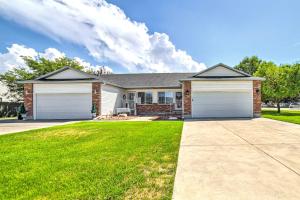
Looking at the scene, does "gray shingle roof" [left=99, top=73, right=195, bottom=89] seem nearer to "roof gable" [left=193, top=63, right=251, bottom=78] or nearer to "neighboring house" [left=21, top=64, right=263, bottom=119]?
"neighboring house" [left=21, top=64, right=263, bottom=119]

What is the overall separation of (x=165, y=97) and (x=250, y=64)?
84.6ft

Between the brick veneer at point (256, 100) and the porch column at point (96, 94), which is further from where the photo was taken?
the porch column at point (96, 94)

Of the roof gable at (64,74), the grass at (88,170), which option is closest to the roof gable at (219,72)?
the roof gable at (64,74)

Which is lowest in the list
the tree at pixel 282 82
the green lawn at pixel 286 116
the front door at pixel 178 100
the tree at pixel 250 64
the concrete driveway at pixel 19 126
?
the concrete driveway at pixel 19 126

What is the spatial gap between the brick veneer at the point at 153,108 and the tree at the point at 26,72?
14.5 meters

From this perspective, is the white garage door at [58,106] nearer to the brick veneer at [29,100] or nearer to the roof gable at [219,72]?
the brick veneer at [29,100]

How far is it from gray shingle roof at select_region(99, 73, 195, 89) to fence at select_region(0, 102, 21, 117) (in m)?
9.85

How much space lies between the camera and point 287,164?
4.41 m

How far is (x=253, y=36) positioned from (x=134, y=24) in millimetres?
10295

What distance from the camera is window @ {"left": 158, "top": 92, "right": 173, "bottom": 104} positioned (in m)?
22.3

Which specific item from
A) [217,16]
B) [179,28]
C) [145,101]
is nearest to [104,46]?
[145,101]

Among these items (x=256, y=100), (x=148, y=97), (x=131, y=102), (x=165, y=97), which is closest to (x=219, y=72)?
(x=256, y=100)

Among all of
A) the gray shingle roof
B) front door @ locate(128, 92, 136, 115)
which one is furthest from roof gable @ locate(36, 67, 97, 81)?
front door @ locate(128, 92, 136, 115)

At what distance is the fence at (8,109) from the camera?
66.2ft
